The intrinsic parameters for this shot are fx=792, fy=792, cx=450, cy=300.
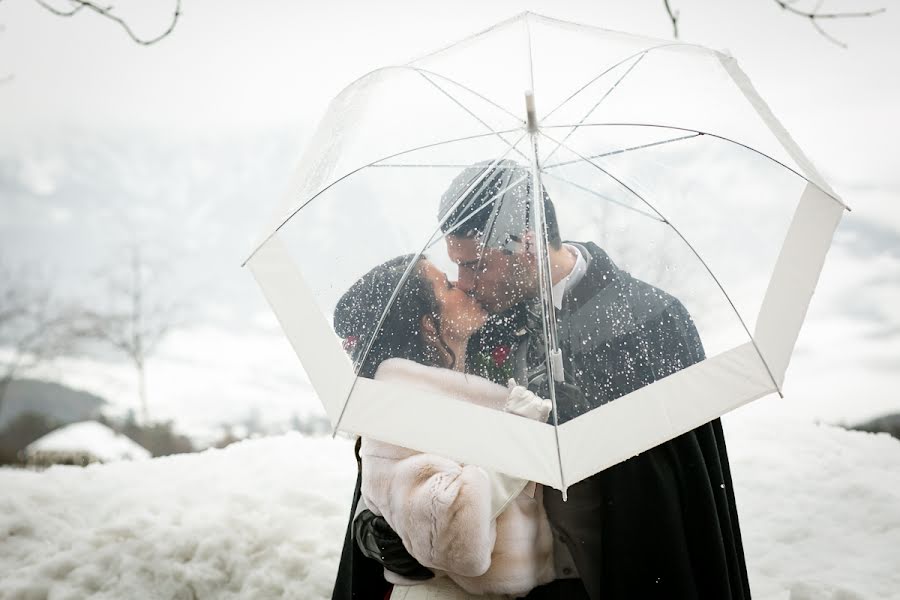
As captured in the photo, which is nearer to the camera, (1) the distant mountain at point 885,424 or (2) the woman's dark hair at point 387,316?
(2) the woman's dark hair at point 387,316

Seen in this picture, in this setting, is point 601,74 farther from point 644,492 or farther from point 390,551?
point 390,551

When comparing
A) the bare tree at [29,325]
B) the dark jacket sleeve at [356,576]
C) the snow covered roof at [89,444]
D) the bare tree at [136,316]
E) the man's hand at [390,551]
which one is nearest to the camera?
the man's hand at [390,551]

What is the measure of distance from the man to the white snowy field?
1.79ft

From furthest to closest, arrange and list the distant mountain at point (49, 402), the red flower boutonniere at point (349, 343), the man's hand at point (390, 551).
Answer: the distant mountain at point (49, 402), the man's hand at point (390, 551), the red flower boutonniere at point (349, 343)

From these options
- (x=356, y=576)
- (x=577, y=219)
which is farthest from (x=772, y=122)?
(x=356, y=576)

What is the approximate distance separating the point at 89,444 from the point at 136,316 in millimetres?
1646

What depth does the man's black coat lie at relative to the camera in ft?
3.74

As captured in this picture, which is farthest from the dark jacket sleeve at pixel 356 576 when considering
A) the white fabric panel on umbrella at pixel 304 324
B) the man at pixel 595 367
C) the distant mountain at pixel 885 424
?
the distant mountain at pixel 885 424

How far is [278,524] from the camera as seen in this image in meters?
2.11

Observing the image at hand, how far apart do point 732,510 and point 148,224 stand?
174 inches

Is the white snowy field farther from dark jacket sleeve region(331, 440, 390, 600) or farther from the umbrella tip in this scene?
the umbrella tip

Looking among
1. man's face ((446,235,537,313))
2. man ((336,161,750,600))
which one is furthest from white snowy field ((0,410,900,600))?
man's face ((446,235,537,313))

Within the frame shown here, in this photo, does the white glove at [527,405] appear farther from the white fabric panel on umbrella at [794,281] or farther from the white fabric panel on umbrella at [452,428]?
the white fabric panel on umbrella at [794,281]

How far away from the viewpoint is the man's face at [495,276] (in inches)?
45.4
